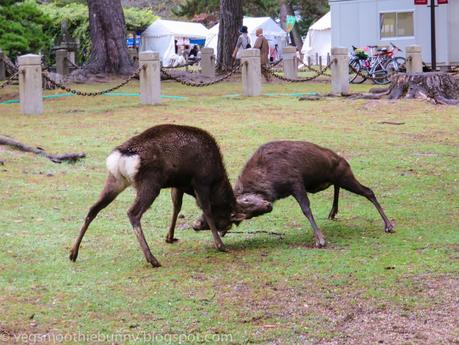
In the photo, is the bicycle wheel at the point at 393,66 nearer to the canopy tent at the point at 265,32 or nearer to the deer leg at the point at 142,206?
the deer leg at the point at 142,206

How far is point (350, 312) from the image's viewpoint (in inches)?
213

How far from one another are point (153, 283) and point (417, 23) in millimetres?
22384

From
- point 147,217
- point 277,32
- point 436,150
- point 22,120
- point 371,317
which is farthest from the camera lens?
point 277,32

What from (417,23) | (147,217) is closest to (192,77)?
(417,23)

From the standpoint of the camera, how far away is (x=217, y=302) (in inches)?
223

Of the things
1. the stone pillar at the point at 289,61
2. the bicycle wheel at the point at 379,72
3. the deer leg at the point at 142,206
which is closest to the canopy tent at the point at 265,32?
the stone pillar at the point at 289,61

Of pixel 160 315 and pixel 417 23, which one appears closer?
pixel 160 315

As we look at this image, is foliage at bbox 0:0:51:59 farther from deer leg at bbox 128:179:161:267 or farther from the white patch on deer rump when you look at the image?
deer leg at bbox 128:179:161:267

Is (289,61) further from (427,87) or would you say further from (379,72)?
(427,87)

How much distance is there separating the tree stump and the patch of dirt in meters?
12.5

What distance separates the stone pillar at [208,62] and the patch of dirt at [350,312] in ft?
71.8

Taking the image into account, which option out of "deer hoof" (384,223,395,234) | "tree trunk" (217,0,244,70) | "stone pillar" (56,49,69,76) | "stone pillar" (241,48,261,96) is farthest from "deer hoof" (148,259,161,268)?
"tree trunk" (217,0,244,70)

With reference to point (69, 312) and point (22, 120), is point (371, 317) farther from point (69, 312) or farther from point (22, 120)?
point (22, 120)

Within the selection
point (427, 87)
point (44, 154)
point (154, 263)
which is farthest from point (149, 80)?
point (154, 263)
